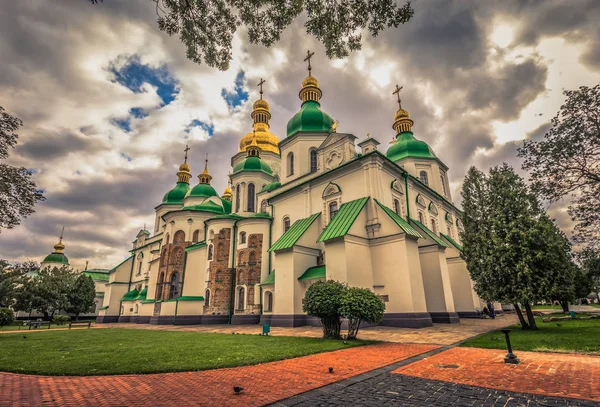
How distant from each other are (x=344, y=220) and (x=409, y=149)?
1691 centimetres

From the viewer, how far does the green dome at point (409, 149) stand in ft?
101

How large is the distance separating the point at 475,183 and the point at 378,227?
5.64 metres

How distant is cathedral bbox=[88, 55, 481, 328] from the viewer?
17.3 meters

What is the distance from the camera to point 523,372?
619 centimetres

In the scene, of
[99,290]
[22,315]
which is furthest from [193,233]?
[22,315]

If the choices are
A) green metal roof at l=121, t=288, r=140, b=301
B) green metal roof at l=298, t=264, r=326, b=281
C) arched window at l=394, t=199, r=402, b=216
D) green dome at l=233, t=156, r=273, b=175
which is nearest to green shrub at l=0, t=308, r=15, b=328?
green metal roof at l=121, t=288, r=140, b=301

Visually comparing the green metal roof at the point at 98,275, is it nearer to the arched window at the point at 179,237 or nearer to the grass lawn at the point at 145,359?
the arched window at the point at 179,237

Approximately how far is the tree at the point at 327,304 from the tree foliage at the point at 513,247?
7.43 meters

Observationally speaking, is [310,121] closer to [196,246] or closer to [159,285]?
[196,246]

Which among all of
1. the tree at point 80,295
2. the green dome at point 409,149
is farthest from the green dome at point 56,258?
the green dome at point 409,149

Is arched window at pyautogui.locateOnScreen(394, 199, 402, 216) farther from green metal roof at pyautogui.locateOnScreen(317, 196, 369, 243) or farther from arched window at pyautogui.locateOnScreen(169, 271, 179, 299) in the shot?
arched window at pyautogui.locateOnScreen(169, 271, 179, 299)

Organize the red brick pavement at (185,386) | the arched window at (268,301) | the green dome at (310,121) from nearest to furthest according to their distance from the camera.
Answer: the red brick pavement at (185,386) → the arched window at (268,301) → the green dome at (310,121)

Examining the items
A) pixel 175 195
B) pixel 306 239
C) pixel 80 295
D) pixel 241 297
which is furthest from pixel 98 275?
pixel 306 239

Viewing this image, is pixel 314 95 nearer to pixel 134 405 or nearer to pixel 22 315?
pixel 134 405
